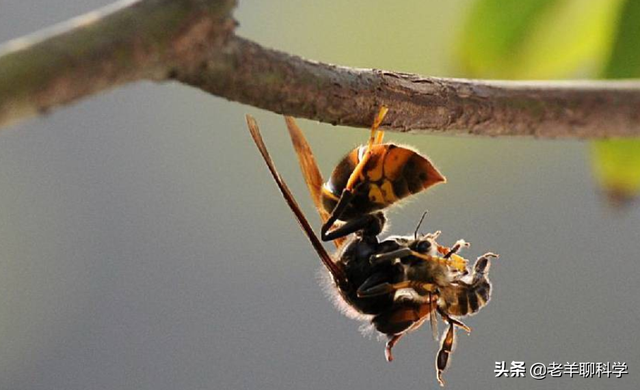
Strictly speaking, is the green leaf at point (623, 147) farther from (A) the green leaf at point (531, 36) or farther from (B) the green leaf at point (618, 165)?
(A) the green leaf at point (531, 36)

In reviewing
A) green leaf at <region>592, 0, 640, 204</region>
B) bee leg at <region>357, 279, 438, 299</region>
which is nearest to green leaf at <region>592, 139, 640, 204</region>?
green leaf at <region>592, 0, 640, 204</region>

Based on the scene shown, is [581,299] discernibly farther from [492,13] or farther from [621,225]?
[492,13]

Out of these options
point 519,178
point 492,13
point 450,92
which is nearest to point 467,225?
point 519,178

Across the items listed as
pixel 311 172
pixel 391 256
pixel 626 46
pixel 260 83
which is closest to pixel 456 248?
pixel 391 256

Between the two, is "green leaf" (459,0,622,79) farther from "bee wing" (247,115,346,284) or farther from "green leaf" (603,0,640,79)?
"bee wing" (247,115,346,284)

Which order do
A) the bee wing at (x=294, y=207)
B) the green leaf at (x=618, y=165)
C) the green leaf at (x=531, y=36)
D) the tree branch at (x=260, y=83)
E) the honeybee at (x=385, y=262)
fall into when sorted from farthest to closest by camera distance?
the green leaf at (x=531, y=36) → the green leaf at (x=618, y=165) → the honeybee at (x=385, y=262) → the bee wing at (x=294, y=207) → the tree branch at (x=260, y=83)

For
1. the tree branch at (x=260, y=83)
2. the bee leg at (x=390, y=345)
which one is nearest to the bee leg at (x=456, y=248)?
the bee leg at (x=390, y=345)
